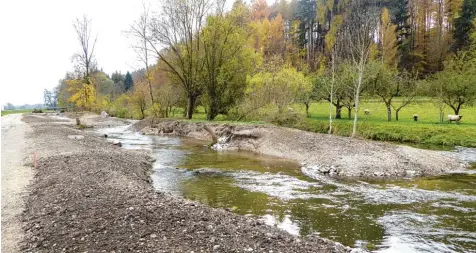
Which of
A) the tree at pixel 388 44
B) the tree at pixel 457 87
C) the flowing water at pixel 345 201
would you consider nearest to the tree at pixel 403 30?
the tree at pixel 388 44

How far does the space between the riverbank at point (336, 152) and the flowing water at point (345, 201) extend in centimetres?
119

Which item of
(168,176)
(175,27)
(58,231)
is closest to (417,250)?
(58,231)

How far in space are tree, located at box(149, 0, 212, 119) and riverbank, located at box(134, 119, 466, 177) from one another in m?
11.5

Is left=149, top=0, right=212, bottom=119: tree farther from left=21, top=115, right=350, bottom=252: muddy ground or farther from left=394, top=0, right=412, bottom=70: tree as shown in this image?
left=394, top=0, right=412, bottom=70: tree

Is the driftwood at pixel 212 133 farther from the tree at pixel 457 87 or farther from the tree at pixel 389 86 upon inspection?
the tree at pixel 457 87

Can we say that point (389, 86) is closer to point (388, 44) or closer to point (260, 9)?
point (388, 44)

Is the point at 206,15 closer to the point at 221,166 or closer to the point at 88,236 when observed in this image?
the point at 221,166

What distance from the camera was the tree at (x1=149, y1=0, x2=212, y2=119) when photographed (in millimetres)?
39000

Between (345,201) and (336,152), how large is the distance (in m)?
8.37

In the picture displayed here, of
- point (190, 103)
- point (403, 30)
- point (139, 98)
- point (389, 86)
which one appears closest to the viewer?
point (389, 86)

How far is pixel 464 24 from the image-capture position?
5828 centimetres

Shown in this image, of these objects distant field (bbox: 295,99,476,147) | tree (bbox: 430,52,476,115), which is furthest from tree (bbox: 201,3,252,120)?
tree (bbox: 430,52,476,115)

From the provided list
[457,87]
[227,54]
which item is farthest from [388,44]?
[227,54]

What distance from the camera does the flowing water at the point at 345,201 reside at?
28.5 feet
